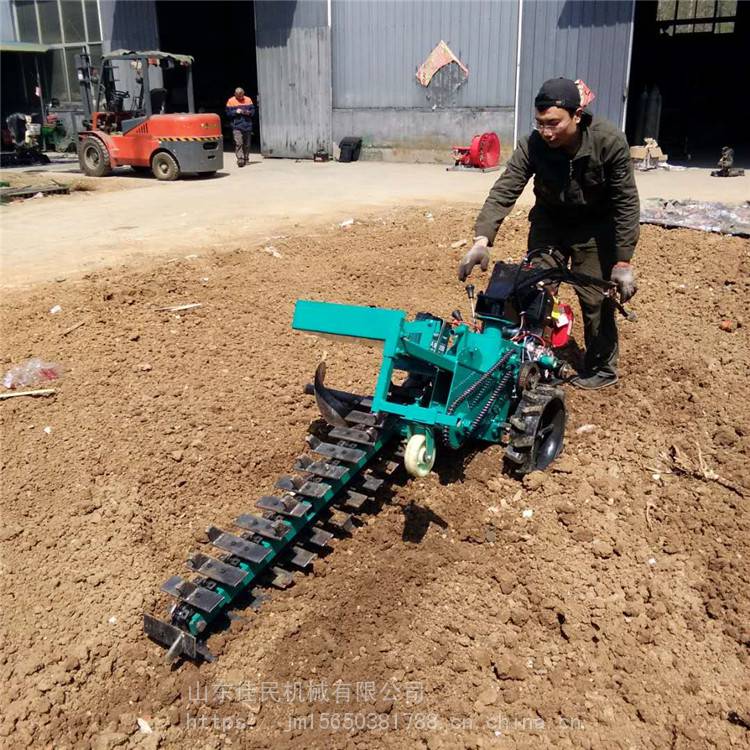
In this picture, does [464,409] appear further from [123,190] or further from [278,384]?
[123,190]

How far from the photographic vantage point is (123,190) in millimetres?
13648

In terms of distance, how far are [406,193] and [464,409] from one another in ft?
29.8

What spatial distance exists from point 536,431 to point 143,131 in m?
13.2

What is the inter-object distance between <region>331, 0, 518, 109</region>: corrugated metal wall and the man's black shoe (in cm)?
1202

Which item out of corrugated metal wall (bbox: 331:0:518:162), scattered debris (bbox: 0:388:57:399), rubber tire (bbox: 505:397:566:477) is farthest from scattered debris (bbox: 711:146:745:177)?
scattered debris (bbox: 0:388:57:399)

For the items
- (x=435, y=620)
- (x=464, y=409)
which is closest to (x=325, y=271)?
(x=464, y=409)

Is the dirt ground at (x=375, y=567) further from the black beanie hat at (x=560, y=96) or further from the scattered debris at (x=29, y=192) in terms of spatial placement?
the scattered debris at (x=29, y=192)

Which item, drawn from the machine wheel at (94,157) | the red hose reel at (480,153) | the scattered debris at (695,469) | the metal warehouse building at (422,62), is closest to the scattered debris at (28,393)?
the scattered debris at (695,469)

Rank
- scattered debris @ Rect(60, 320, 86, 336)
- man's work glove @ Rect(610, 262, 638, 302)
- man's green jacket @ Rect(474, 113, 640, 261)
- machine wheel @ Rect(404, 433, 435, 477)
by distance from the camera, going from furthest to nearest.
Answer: scattered debris @ Rect(60, 320, 86, 336), man's green jacket @ Rect(474, 113, 640, 261), man's work glove @ Rect(610, 262, 638, 302), machine wheel @ Rect(404, 433, 435, 477)

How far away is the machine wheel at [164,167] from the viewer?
14.7 metres

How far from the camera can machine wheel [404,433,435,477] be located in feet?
9.35

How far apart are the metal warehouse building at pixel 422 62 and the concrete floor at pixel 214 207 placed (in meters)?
1.66

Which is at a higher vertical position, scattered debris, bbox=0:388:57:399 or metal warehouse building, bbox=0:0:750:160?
metal warehouse building, bbox=0:0:750:160

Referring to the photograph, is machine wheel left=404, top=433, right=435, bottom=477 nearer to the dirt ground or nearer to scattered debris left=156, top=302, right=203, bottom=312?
the dirt ground
